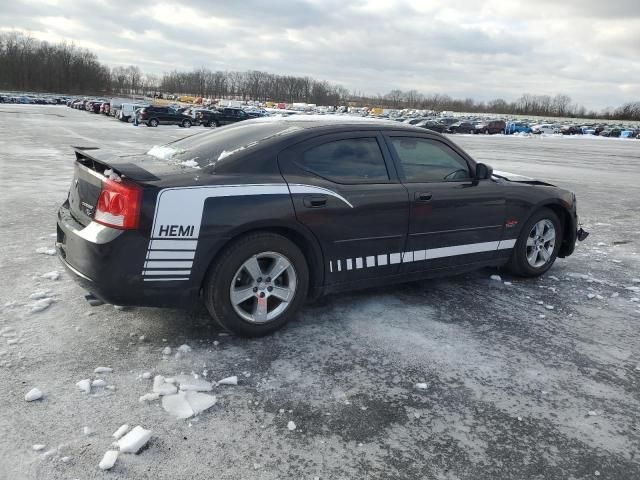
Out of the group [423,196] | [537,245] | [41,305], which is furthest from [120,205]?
[537,245]

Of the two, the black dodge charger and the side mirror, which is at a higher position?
the side mirror

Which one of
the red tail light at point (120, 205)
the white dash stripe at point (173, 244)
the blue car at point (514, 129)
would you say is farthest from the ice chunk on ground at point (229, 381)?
the blue car at point (514, 129)

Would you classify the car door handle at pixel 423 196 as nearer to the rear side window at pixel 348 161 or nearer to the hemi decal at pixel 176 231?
the rear side window at pixel 348 161

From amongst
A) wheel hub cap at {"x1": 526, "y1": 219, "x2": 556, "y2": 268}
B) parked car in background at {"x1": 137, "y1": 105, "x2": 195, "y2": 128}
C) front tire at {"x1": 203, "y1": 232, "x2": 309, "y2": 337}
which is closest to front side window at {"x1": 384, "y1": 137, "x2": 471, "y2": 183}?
wheel hub cap at {"x1": 526, "y1": 219, "x2": 556, "y2": 268}

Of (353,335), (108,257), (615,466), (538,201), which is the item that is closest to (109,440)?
(108,257)

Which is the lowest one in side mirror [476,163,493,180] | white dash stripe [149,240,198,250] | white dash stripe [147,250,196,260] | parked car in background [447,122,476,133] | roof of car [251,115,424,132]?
white dash stripe [147,250,196,260]

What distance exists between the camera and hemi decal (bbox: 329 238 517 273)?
4.32 meters

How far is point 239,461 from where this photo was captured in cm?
262

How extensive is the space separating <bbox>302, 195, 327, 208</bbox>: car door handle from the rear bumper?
100 centimetres

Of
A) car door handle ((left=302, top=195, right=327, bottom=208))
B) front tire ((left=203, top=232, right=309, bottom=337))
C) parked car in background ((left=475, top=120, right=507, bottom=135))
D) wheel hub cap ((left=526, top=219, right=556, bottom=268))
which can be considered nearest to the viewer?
front tire ((left=203, top=232, right=309, bottom=337))

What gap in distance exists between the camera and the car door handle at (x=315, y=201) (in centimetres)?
394

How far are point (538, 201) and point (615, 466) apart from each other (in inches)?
127

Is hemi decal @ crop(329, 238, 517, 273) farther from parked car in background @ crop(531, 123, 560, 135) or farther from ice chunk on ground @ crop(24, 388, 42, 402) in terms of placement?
parked car in background @ crop(531, 123, 560, 135)

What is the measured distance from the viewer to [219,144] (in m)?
4.27
